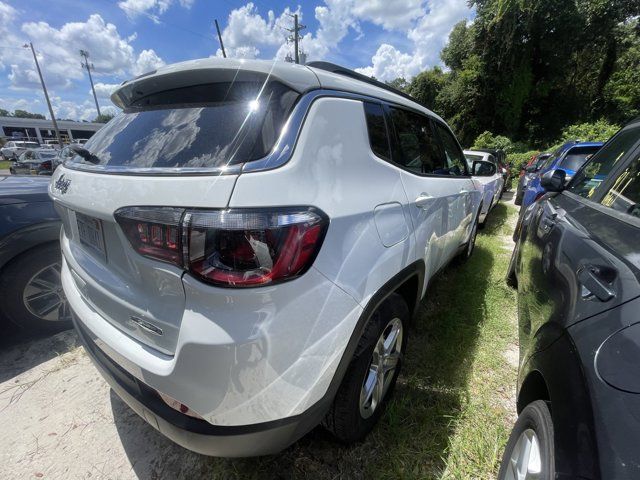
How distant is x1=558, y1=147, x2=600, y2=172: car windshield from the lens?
18.0 ft

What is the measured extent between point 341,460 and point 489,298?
2574 mm

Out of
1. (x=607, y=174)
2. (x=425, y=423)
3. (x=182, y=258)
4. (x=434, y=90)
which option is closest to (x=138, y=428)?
(x=182, y=258)

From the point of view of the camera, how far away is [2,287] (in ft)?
8.25

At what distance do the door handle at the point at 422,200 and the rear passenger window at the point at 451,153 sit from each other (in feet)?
2.89

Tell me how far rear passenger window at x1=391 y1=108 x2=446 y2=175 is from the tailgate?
1.22 metres

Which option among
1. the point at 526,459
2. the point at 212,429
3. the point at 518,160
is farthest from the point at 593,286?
the point at 518,160

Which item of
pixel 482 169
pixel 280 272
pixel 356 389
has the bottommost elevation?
pixel 356 389

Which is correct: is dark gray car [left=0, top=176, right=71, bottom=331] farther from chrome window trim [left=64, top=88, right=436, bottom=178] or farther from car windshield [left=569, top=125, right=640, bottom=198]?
car windshield [left=569, top=125, right=640, bottom=198]

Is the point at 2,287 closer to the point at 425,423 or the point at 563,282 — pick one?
the point at 425,423

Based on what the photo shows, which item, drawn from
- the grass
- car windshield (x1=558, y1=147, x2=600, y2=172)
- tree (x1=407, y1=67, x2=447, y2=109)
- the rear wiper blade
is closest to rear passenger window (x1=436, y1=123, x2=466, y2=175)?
the grass

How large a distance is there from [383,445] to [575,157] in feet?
19.8

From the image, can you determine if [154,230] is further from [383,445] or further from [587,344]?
[383,445]

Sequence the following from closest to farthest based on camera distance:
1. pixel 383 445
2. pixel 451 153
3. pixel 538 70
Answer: pixel 383 445 < pixel 451 153 < pixel 538 70

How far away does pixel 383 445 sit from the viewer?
1.86 meters
